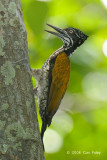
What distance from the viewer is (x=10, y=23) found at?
268 centimetres

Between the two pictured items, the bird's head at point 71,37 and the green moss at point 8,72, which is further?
the bird's head at point 71,37

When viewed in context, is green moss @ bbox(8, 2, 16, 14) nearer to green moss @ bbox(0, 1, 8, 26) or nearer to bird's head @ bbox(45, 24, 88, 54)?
green moss @ bbox(0, 1, 8, 26)

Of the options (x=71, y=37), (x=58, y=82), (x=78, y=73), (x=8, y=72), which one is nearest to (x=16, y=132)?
(x=8, y=72)

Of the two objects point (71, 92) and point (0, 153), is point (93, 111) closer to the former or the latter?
point (71, 92)

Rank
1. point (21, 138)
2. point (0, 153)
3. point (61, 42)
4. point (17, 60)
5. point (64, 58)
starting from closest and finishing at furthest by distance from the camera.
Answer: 1. point (0, 153)
2. point (21, 138)
3. point (17, 60)
4. point (64, 58)
5. point (61, 42)

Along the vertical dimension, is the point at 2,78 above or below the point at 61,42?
below

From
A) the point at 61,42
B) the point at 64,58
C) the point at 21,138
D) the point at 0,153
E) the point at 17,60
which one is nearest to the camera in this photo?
A: the point at 0,153

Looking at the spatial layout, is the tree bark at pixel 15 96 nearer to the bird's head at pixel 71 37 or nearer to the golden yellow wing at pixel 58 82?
the golden yellow wing at pixel 58 82

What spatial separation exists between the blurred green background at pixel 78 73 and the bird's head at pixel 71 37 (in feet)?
0.45

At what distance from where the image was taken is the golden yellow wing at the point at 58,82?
3.94 meters

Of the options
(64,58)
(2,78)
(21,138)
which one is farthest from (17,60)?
(64,58)

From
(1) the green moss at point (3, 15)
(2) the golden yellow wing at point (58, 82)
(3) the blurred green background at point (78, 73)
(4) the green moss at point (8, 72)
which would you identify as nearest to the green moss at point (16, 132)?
(4) the green moss at point (8, 72)

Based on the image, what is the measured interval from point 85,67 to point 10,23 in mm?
1926

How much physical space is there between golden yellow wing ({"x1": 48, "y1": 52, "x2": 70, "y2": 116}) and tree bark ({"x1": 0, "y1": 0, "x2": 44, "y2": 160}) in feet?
4.37
